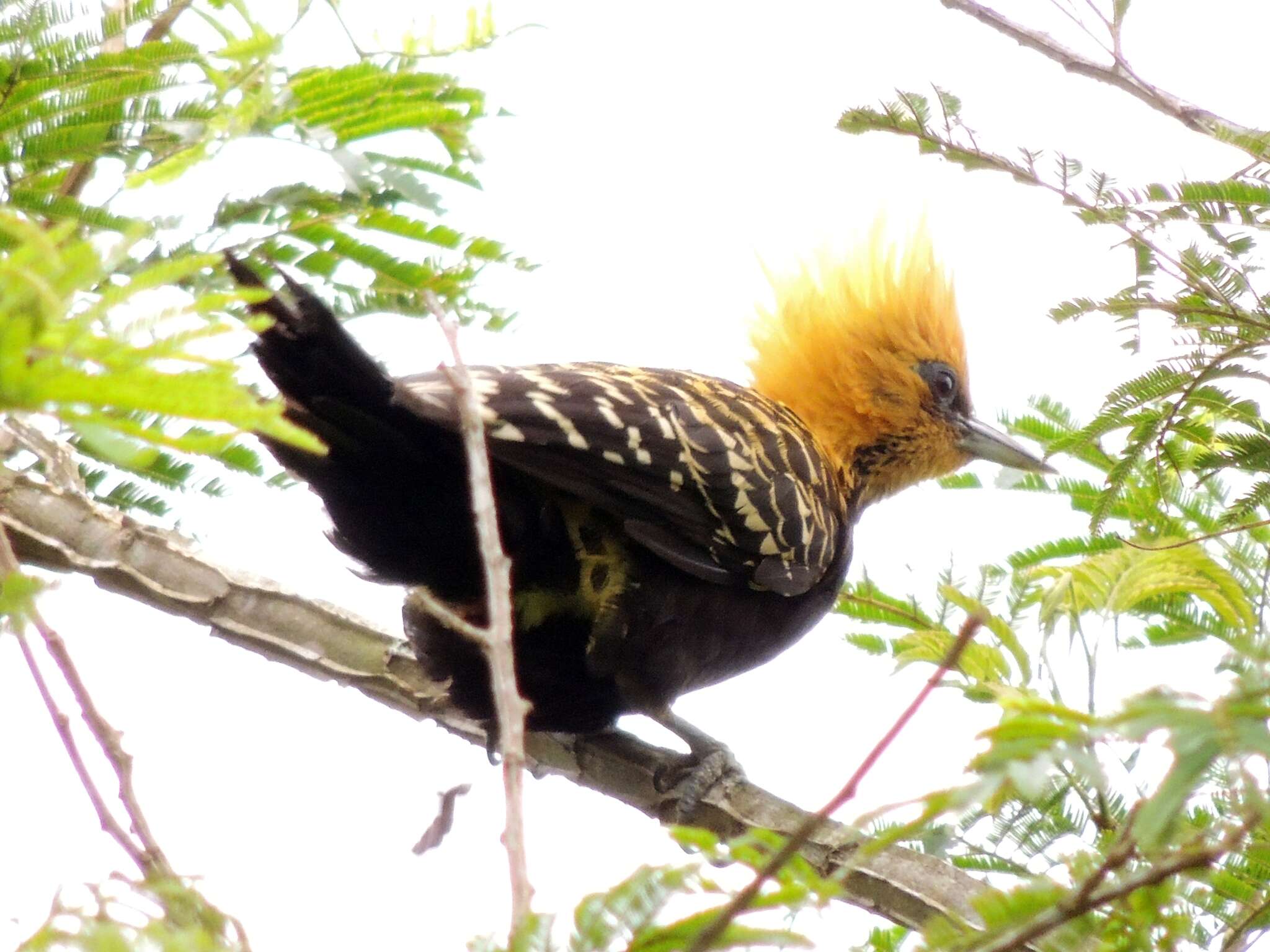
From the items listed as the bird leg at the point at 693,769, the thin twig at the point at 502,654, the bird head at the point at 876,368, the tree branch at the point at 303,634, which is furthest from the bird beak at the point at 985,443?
the thin twig at the point at 502,654

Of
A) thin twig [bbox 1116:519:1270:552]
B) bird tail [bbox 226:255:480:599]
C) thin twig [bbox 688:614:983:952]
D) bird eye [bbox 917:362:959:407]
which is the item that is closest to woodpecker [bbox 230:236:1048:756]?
bird tail [bbox 226:255:480:599]

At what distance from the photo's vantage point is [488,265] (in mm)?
3316

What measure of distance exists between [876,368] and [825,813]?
166 inches

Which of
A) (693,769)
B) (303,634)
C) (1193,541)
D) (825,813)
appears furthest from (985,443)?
(825,813)

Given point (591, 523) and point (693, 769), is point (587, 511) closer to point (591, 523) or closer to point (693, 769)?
point (591, 523)

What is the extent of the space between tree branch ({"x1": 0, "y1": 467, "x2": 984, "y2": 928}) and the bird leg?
3 centimetres

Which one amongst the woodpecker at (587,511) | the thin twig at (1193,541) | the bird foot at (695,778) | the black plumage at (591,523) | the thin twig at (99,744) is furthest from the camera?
the bird foot at (695,778)

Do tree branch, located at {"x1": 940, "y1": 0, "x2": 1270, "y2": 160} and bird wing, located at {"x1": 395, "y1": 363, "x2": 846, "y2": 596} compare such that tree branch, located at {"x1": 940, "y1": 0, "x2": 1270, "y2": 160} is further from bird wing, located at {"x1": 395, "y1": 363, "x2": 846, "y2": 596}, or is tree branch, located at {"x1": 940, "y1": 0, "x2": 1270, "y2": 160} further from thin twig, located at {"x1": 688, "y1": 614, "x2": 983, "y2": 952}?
thin twig, located at {"x1": 688, "y1": 614, "x2": 983, "y2": 952}

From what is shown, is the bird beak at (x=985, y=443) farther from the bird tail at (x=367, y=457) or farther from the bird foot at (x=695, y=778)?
Answer: the bird tail at (x=367, y=457)

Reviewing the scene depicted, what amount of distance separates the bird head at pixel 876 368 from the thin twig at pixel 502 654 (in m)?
3.44

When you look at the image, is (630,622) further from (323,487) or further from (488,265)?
(488,265)

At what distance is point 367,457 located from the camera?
3.67m

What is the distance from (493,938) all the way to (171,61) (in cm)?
196

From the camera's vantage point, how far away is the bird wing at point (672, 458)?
12.7ft
